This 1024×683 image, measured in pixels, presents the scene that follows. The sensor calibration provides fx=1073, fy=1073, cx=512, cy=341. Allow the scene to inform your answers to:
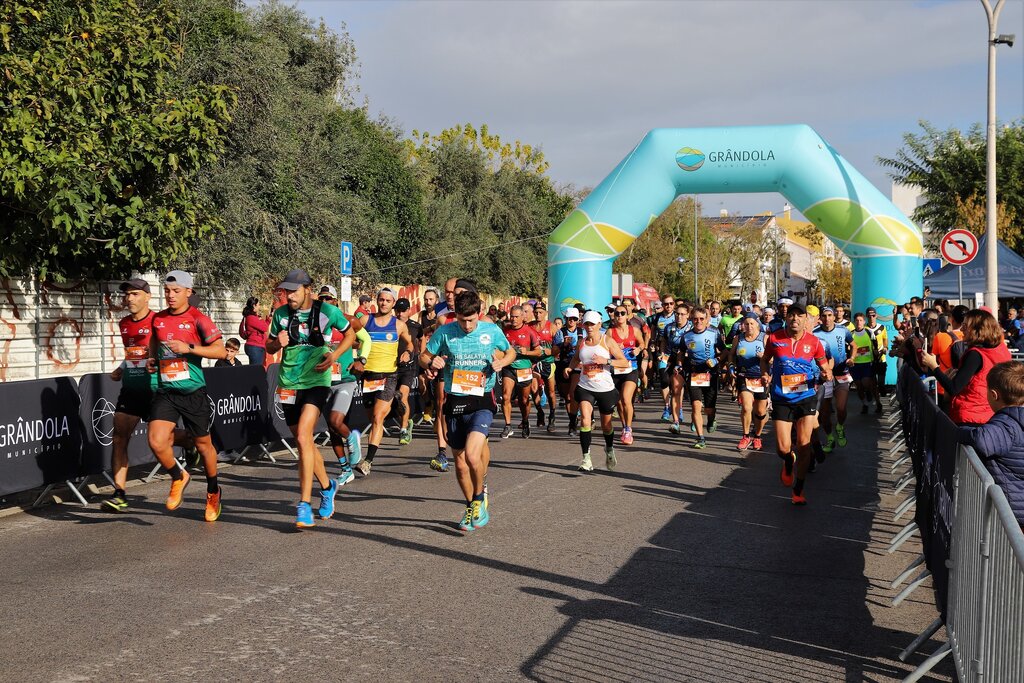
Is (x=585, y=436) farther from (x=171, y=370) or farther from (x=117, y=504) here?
(x=117, y=504)

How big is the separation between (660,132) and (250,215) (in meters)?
9.86

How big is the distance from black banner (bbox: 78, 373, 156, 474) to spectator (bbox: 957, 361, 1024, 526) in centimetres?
714

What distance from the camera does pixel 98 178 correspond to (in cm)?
1502

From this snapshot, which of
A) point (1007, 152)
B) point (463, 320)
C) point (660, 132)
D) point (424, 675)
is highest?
point (1007, 152)

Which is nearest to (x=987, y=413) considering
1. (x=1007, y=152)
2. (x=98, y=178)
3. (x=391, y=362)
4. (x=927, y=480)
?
Answer: (x=927, y=480)

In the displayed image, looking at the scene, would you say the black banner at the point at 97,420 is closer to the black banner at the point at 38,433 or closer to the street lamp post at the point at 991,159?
the black banner at the point at 38,433

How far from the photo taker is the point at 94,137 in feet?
46.7

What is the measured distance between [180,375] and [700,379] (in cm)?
766

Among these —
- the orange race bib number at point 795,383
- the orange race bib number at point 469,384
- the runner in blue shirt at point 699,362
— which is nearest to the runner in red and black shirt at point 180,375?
the orange race bib number at point 469,384

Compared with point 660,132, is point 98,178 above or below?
below

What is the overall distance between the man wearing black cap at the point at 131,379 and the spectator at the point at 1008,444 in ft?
21.0

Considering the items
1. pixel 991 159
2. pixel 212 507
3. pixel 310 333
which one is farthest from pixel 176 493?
pixel 991 159

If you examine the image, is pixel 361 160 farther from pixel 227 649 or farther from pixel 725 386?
pixel 227 649

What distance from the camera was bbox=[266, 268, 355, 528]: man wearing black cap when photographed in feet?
28.1
